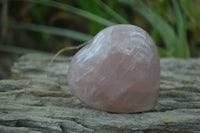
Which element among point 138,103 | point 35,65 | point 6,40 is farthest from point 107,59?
point 6,40

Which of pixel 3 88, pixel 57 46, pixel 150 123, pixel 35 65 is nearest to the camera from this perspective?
pixel 150 123

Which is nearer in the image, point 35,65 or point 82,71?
point 82,71

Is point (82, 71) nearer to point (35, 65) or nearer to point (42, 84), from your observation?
point (42, 84)
